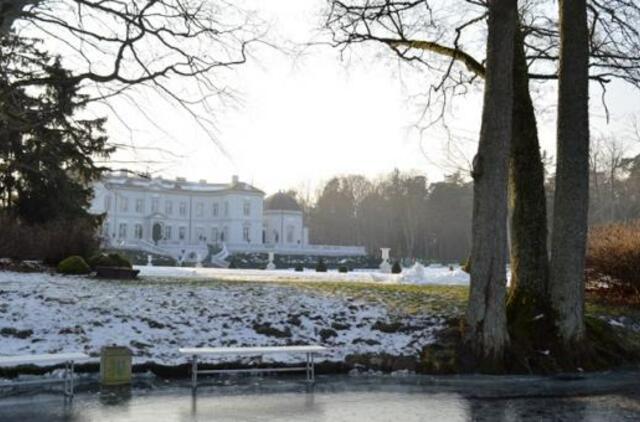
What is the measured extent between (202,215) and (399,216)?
1008 inches

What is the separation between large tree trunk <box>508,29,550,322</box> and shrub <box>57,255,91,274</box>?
12220mm

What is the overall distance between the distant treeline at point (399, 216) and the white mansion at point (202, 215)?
7.48 meters

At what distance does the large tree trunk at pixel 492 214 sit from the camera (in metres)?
11.0

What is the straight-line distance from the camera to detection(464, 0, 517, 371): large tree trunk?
1101 centimetres

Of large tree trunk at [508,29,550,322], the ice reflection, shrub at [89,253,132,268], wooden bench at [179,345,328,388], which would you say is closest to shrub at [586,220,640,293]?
large tree trunk at [508,29,550,322]

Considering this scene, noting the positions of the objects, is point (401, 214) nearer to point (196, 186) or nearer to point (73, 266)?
point (196, 186)

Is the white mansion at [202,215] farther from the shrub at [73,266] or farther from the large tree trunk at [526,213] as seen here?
the large tree trunk at [526,213]

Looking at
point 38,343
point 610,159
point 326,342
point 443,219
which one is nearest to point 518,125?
point 326,342

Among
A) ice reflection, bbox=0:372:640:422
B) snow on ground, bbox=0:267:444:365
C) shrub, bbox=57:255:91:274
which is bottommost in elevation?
ice reflection, bbox=0:372:640:422

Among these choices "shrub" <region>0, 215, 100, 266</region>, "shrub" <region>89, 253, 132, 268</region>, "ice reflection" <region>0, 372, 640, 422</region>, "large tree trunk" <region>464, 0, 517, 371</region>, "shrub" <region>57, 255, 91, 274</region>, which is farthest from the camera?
"shrub" <region>0, 215, 100, 266</region>

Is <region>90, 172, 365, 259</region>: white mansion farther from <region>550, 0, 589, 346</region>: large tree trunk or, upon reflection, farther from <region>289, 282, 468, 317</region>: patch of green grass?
<region>550, 0, 589, 346</region>: large tree trunk

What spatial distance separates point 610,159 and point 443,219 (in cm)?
3180

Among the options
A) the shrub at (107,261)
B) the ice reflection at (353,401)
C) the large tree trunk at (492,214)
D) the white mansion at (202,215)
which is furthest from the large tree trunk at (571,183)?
the white mansion at (202,215)

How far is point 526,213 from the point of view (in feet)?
42.4
